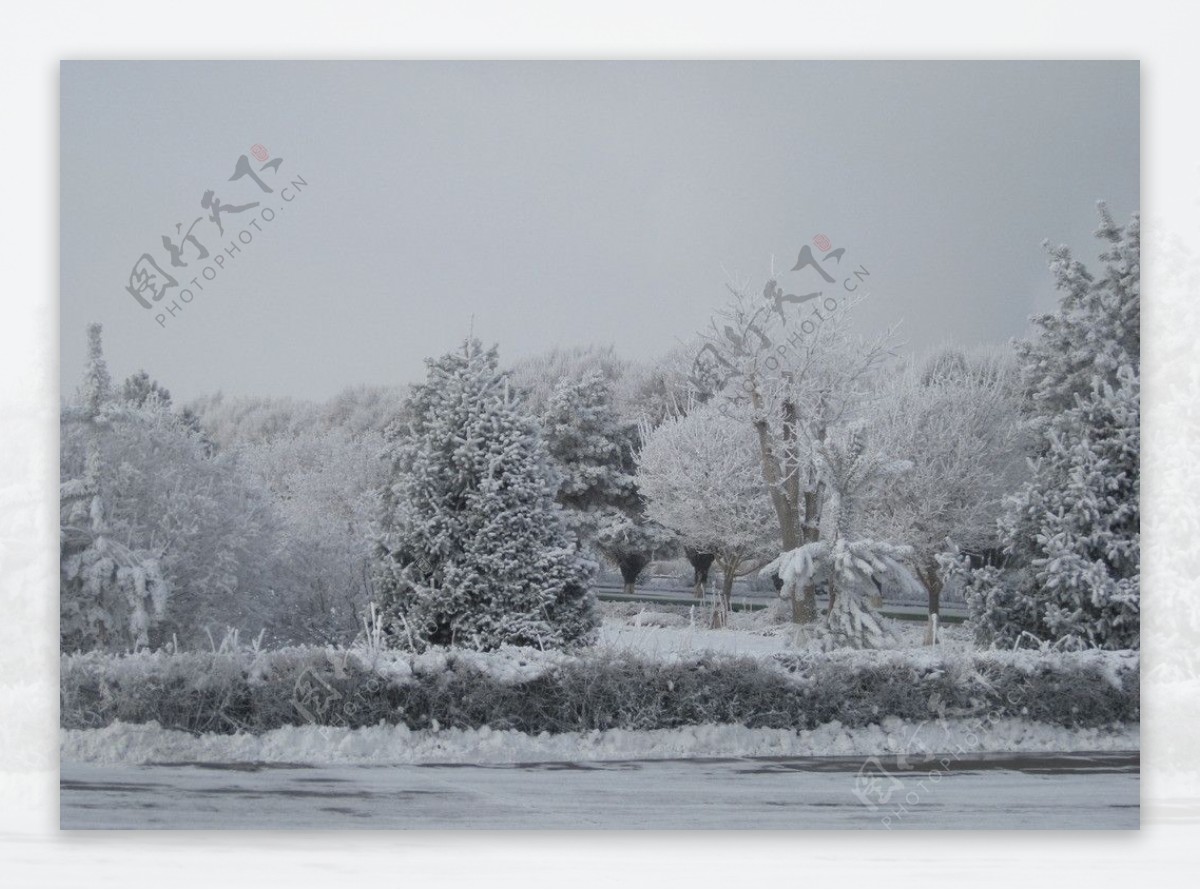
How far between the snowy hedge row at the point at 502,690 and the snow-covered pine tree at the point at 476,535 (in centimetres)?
40

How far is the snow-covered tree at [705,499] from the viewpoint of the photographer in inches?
335

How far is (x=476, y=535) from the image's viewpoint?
7840mm

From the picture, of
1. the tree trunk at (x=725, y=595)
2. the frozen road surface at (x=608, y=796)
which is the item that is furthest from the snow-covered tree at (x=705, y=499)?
the frozen road surface at (x=608, y=796)

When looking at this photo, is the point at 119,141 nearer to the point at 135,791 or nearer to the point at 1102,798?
the point at 135,791

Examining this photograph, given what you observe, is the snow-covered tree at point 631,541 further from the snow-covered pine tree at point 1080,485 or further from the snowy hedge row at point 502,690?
the snow-covered pine tree at point 1080,485

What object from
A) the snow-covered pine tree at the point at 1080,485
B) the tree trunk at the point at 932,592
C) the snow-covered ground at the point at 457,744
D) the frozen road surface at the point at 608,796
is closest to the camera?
the frozen road surface at the point at 608,796

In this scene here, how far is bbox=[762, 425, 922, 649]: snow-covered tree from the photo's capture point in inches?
315

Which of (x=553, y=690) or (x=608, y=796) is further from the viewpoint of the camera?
(x=553, y=690)

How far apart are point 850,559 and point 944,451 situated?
1.38 meters

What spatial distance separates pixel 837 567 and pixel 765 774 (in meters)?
1.65

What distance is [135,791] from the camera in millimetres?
7215

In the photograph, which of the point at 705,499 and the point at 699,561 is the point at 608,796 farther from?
the point at 705,499

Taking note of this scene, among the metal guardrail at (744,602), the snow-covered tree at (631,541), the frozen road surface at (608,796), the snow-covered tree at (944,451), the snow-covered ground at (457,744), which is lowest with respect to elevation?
the frozen road surface at (608,796)

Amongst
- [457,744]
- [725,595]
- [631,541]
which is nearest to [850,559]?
[725,595]
